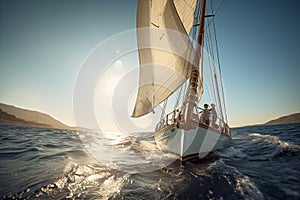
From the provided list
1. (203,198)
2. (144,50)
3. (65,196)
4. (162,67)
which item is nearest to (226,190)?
(203,198)

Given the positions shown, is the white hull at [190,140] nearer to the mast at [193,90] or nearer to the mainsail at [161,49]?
the mast at [193,90]

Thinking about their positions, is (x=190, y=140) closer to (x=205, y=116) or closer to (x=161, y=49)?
(x=205, y=116)

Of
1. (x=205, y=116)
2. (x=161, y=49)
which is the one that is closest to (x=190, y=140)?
(x=205, y=116)

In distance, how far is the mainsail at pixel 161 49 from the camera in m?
8.27

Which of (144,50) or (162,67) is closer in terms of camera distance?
(162,67)

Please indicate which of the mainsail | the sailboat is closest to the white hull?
the sailboat

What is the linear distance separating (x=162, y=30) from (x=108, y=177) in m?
9.19

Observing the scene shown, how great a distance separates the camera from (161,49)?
9.65 m

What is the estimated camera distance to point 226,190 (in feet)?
10.1

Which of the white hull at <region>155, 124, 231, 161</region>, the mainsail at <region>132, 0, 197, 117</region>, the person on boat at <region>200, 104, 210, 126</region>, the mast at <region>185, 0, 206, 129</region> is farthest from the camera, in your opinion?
the mainsail at <region>132, 0, 197, 117</region>

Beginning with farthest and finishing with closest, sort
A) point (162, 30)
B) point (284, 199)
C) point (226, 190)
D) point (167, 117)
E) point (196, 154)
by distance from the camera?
point (162, 30), point (167, 117), point (196, 154), point (226, 190), point (284, 199)

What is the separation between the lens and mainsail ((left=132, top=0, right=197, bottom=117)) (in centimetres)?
827

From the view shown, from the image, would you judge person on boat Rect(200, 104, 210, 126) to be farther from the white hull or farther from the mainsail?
the mainsail

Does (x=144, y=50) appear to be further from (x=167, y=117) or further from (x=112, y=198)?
(x=112, y=198)
